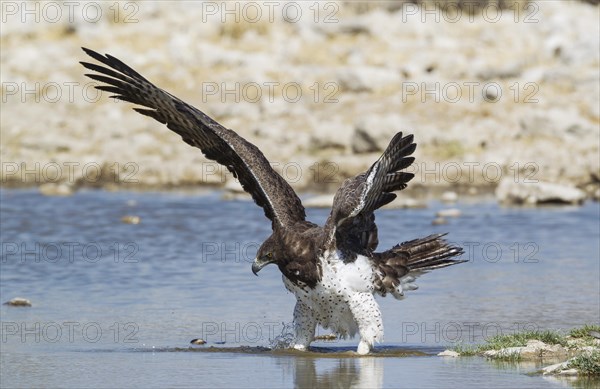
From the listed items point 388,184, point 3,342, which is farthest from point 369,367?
point 3,342

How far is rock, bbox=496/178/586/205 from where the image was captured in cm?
1964

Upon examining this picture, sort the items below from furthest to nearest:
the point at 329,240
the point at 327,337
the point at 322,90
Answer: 1. the point at 322,90
2. the point at 327,337
3. the point at 329,240

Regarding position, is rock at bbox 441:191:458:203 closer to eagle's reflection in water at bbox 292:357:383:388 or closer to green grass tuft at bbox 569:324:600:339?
green grass tuft at bbox 569:324:600:339

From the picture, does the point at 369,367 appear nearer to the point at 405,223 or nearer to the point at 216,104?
the point at 405,223

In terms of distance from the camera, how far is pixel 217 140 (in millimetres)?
10859

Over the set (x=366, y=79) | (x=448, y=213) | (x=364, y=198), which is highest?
(x=366, y=79)

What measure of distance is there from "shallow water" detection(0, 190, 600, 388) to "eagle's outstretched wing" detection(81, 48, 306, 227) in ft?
3.36

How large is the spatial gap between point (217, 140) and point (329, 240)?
1.42 metres

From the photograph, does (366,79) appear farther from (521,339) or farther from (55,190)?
(521,339)

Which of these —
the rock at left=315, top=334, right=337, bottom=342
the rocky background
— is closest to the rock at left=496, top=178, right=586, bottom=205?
the rocky background

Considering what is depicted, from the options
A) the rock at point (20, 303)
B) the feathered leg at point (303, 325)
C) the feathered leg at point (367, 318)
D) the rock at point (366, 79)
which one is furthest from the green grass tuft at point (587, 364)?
the rock at point (366, 79)

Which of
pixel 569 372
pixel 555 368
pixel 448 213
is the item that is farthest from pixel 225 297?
pixel 448 213

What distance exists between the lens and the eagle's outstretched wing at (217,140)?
10.7m

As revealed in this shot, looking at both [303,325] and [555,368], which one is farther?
[303,325]
